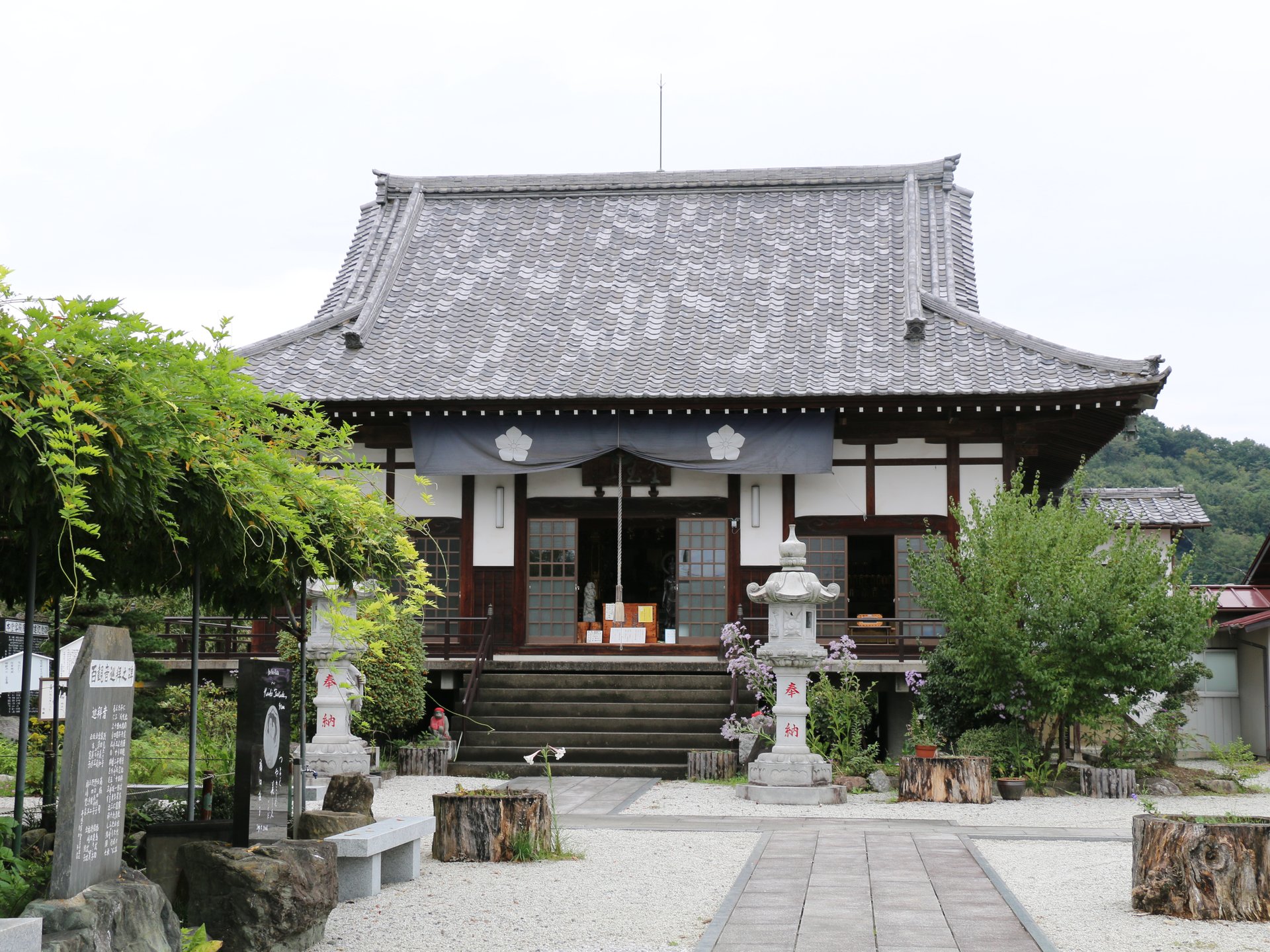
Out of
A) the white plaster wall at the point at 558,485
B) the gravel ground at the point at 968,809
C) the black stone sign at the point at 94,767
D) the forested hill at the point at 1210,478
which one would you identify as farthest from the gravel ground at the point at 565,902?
the forested hill at the point at 1210,478

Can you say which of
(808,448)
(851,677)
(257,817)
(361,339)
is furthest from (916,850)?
(361,339)

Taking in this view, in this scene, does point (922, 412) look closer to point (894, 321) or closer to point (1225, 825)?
point (894, 321)

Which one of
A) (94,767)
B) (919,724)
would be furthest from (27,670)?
(919,724)

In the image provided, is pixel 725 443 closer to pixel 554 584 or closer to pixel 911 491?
pixel 911 491

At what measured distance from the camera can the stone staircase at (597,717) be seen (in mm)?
16891

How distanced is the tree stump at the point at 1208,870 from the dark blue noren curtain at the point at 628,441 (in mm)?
12314

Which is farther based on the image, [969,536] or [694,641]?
[694,641]

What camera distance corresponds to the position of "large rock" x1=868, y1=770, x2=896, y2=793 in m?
15.5

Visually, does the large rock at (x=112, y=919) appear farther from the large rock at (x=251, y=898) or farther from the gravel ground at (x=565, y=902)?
the gravel ground at (x=565, y=902)

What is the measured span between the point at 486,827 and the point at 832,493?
11867 mm

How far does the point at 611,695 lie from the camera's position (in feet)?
60.3

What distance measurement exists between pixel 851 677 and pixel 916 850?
260 inches

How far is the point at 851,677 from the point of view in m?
17.0

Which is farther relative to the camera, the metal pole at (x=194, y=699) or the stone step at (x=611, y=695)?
the stone step at (x=611, y=695)
